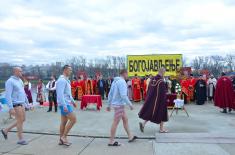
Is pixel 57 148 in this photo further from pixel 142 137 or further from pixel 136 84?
pixel 136 84

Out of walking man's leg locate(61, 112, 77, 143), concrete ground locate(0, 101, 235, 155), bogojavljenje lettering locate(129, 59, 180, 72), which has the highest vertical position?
bogojavljenje lettering locate(129, 59, 180, 72)

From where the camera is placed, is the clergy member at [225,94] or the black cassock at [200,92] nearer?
the clergy member at [225,94]

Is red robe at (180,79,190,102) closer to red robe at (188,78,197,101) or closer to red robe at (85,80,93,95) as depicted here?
red robe at (188,78,197,101)

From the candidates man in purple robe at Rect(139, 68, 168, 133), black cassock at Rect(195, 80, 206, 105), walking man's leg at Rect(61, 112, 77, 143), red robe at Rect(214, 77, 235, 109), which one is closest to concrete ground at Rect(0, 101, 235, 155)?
walking man's leg at Rect(61, 112, 77, 143)

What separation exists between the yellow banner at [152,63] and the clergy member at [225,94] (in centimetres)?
505

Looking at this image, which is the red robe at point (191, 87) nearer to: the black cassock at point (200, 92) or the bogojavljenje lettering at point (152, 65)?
the black cassock at point (200, 92)

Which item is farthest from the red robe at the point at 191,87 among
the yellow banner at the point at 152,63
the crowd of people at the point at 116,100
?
the crowd of people at the point at 116,100

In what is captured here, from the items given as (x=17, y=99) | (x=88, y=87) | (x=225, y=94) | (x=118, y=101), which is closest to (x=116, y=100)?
(x=118, y=101)

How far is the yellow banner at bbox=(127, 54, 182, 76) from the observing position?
19.0 m

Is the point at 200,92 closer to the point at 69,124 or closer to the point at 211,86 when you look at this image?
the point at 211,86

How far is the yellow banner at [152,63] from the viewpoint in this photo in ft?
62.3

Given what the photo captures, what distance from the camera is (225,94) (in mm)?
13758

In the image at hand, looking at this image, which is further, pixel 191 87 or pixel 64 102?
pixel 191 87

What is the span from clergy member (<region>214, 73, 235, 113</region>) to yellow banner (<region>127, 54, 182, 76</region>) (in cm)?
505
